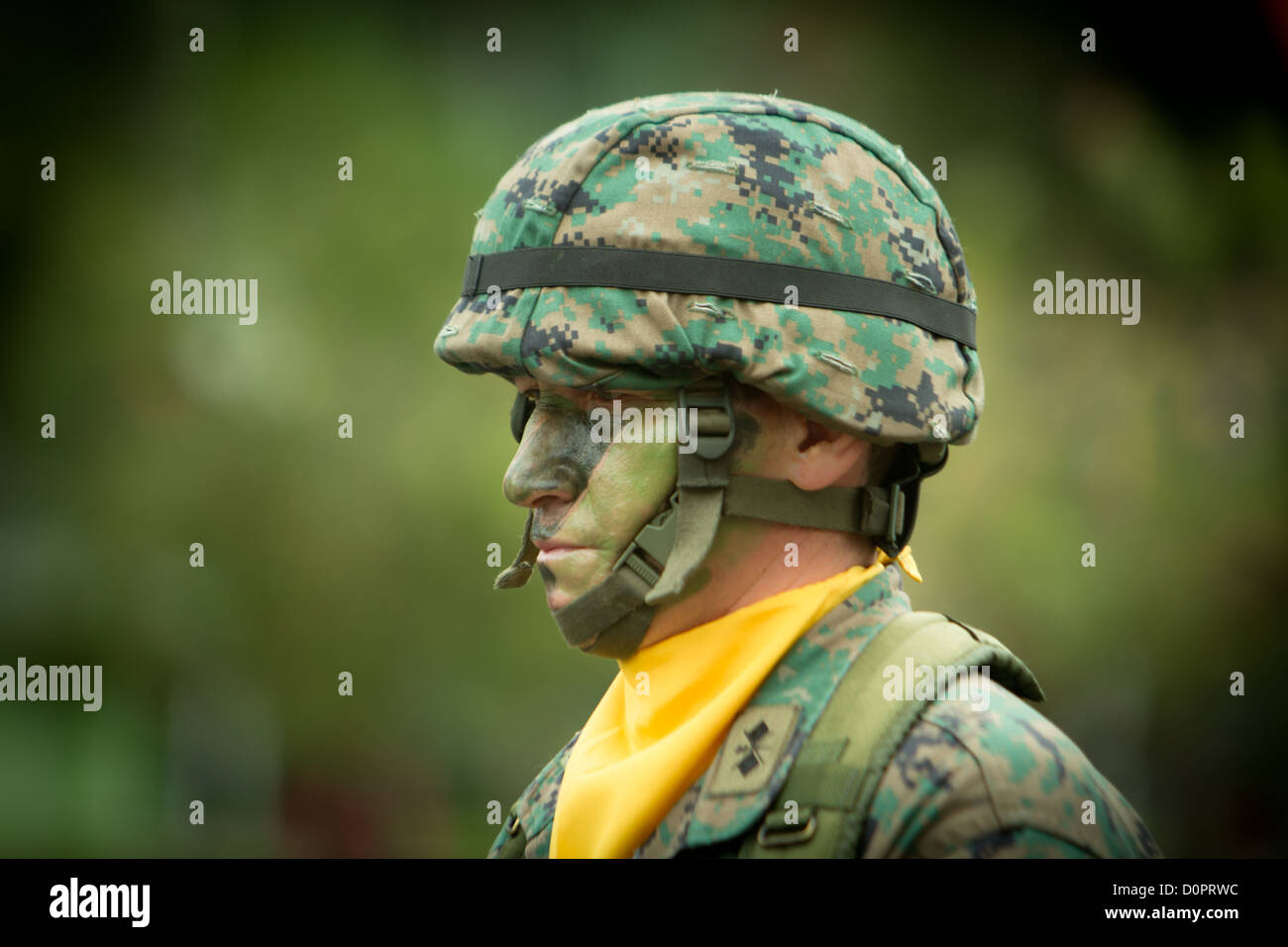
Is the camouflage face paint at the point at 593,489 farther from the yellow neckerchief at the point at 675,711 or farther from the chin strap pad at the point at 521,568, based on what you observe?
the chin strap pad at the point at 521,568

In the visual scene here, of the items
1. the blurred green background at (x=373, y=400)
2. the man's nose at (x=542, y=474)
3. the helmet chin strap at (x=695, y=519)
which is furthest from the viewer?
the blurred green background at (x=373, y=400)

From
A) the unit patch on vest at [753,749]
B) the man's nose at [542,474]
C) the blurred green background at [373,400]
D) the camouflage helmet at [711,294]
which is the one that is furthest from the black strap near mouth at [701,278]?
the blurred green background at [373,400]

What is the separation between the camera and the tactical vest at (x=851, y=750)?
2387 millimetres

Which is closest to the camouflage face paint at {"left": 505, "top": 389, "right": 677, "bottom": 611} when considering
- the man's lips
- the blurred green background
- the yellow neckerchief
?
the man's lips

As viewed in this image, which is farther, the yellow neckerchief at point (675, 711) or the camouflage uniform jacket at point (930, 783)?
the yellow neckerchief at point (675, 711)

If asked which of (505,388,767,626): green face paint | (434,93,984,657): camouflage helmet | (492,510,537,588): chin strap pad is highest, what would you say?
(434,93,984,657): camouflage helmet

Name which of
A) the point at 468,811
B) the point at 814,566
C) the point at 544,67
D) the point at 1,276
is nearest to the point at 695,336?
the point at 814,566

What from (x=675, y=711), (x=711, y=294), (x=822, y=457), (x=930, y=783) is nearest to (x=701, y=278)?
(x=711, y=294)

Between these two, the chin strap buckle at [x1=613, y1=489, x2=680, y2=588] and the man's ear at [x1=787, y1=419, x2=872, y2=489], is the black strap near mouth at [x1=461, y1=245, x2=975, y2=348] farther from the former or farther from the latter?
the chin strap buckle at [x1=613, y1=489, x2=680, y2=588]

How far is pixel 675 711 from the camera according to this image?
107 inches

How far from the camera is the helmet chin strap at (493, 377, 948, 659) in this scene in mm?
2619

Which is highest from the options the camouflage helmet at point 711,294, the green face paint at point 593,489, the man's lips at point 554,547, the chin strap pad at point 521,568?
the camouflage helmet at point 711,294

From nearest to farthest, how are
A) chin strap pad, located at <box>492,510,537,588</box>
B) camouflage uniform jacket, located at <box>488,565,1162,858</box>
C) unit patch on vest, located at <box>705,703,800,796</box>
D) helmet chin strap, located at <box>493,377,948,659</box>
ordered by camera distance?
camouflage uniform jacket, located at <box>488,565,1162,858</box>
unit patch on vest, located at <box>705,703,800,796</box>
helmet chin strap, located at <box>493,377,948,659</box>
chin strap pad, located at <box>492,510,537,588</box>

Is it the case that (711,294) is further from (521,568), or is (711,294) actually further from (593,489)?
(521,568)
